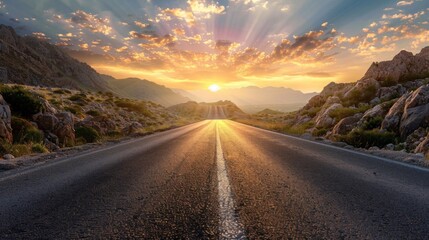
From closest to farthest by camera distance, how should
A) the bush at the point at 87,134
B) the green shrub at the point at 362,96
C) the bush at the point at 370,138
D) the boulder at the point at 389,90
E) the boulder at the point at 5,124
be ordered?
1. the boulder at the point at 5,124
2. the bush at the point at 370,138
3. the bush at the point at 87,134
4. the boulder at the point at 389,90
5. the green shrub at the point at 362,96

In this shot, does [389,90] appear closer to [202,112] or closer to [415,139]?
[415,139]

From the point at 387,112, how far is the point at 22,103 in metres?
19.7

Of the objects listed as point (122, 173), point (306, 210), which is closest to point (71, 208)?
point (122, 173)

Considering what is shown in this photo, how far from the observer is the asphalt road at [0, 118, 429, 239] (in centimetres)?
302

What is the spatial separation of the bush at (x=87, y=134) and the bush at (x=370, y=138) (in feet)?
45.1

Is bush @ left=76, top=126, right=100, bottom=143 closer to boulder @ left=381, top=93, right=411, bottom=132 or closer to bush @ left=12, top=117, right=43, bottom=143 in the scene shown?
bush @ left=12, top=117, right=43, bottom=143

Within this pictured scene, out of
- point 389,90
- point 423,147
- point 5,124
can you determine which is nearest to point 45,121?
point 5,124

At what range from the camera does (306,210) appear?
3.70 meters

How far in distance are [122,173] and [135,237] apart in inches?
148

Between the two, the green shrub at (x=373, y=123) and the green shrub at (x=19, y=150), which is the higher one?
the green shrub at (x=373, y=123)

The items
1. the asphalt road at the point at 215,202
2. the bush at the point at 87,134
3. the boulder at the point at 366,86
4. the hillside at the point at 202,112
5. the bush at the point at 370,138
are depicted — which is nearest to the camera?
the asphalt road at the point at 215,202

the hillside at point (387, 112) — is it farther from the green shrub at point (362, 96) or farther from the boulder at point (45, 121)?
the boulder at point (45, 121)

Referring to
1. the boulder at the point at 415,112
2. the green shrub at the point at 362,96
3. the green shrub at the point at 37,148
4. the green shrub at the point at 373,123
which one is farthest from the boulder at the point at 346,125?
the green shrub at the point at 37,148

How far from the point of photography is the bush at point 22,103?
1348 cm
